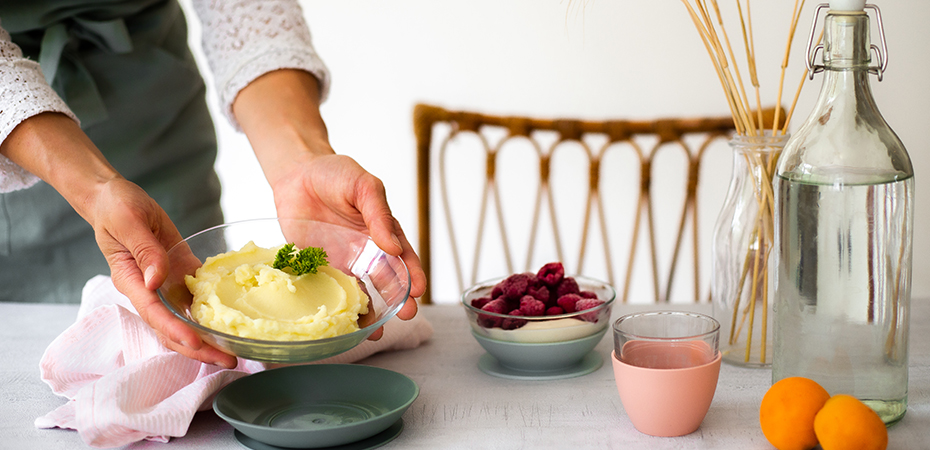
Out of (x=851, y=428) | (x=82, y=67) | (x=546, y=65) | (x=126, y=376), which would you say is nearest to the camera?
(x=851, y=428)

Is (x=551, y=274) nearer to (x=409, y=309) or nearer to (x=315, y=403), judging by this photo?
(x=409, y=309)

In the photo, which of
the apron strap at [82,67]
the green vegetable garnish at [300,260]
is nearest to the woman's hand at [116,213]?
the green vegetable garnish at [300,260]

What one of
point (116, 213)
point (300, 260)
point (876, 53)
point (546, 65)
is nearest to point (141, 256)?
point (116, 213)

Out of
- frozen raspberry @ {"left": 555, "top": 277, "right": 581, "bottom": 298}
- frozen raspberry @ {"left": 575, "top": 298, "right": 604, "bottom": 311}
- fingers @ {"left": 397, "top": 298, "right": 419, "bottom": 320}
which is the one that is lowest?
frozen raspberry @ {"left": 575, "top": 298, "right": 604, "bottom": 311}

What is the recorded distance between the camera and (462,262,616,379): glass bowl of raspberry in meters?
0.94

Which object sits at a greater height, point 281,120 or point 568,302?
point 281,120

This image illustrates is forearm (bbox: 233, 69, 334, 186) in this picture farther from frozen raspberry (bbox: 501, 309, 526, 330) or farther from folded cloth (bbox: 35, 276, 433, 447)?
frozen raspberry (bbox: 501, 309, 526, 330)

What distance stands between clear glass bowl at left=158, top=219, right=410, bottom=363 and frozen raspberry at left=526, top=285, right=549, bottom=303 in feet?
0.61

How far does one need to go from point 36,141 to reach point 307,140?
1.24 ft

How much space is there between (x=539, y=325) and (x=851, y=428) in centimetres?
37

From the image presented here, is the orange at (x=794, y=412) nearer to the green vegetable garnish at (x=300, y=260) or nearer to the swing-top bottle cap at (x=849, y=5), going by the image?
the swing-top bottle cap at (x=849, y=5)

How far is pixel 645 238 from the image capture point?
2.99 metres

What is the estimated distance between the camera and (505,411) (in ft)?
2.81

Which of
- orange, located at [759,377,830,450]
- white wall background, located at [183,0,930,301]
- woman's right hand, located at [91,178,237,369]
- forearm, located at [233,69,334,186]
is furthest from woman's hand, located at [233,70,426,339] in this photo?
white wall background, located at [183,0,930,301]
